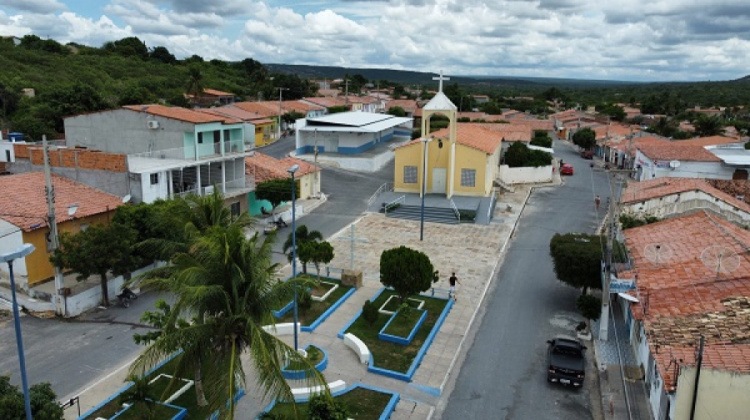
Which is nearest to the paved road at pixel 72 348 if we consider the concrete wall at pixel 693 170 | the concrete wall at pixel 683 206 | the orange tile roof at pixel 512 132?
the concrete wall at pixel 683 206

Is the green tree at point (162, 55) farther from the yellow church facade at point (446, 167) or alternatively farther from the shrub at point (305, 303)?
the shrub at point (305, 303)

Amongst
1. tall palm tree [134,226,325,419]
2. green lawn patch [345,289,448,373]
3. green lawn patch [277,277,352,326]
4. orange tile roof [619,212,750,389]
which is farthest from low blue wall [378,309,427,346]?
tall palm tree [134,226,325,419]

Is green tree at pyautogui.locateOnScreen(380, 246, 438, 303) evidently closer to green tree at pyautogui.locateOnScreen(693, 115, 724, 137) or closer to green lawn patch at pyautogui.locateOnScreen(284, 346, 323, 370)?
green lawn patch at pyautogui.locateOnScreen(284, 346, 323, 370)

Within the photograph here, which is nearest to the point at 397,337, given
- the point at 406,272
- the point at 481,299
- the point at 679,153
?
the point at 406,272

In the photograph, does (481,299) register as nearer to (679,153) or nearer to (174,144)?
(174,144)

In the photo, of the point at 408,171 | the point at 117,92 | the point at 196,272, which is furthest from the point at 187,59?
the point at 196,272

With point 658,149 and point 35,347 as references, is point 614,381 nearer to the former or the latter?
point 35,347
